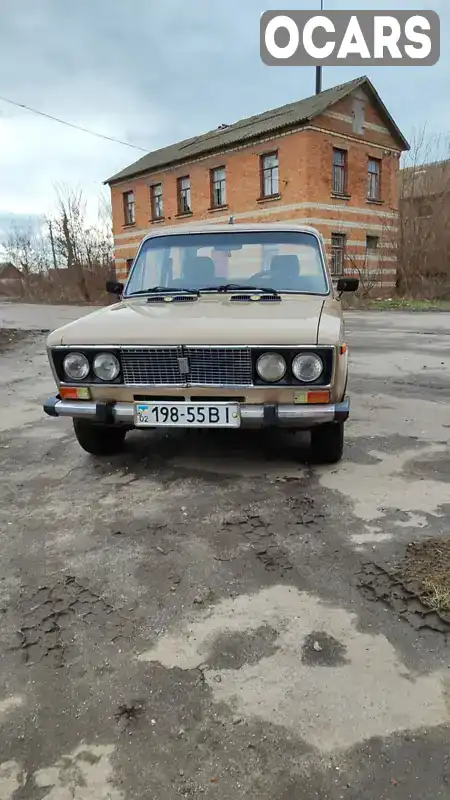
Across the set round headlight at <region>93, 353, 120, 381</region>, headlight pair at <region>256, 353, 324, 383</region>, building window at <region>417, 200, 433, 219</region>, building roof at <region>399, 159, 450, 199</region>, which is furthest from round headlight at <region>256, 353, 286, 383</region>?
building roof at <region>399, 159, 450, 199</region>

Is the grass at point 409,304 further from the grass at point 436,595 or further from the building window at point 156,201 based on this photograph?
the grass at point 436,595

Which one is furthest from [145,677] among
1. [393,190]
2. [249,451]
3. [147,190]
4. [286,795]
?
[147,190]

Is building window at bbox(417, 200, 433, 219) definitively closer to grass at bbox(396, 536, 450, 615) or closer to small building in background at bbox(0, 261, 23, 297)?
grass at bbox(396, 536, 450, 615)

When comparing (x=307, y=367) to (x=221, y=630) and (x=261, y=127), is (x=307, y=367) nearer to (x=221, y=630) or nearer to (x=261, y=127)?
(x=221, y=630)

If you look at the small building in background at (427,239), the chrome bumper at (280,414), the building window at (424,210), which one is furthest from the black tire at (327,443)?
the building window at (424,210)

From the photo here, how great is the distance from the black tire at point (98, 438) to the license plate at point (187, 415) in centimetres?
64

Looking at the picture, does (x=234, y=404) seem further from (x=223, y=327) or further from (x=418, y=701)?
(x=418, y=701)

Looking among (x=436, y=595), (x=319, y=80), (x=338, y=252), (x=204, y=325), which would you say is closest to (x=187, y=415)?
(x=204, y=325)

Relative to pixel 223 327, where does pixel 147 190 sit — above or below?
above

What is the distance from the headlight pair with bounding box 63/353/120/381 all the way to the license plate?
0.27 metres

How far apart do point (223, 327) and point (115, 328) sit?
0.71 m

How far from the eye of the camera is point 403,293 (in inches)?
985

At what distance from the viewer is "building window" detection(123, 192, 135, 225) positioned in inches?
1282

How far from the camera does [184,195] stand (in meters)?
28.8
